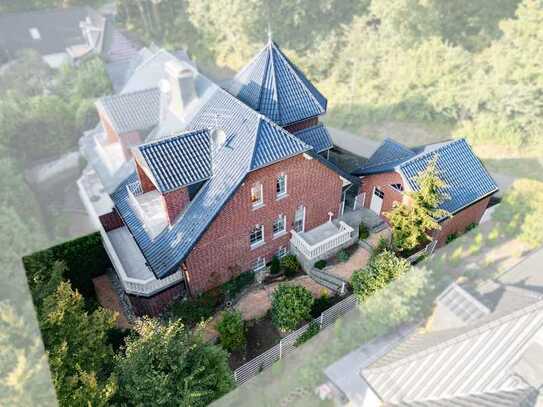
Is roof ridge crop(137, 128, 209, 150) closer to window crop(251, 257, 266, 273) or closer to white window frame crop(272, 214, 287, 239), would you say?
white window frame crop(272, 214, 287, 239)

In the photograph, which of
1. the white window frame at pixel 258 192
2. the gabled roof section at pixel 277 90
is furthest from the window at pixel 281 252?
the gabled roof section at pixel 277 90

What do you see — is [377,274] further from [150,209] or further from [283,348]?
[150,209]

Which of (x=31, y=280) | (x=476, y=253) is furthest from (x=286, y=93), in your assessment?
(x=31, y=280)

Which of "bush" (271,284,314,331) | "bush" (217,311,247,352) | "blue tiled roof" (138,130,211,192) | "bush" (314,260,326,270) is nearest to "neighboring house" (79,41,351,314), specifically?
"blue tiled roof" (138,130,211,192)

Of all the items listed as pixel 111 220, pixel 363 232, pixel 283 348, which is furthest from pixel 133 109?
pixel 283 348

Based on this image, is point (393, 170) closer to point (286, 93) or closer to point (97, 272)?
point (286, 93)

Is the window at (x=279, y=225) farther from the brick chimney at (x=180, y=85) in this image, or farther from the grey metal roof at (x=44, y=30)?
the grey metal roof at (x=44, y=30)
